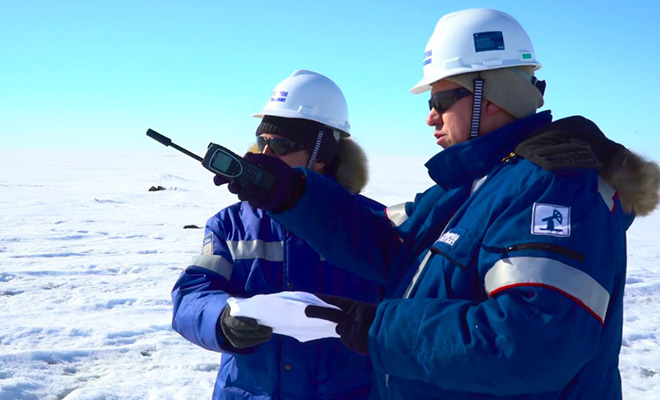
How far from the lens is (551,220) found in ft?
4.52

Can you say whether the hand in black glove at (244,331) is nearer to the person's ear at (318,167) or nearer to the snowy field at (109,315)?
the person's ear at (318,167)

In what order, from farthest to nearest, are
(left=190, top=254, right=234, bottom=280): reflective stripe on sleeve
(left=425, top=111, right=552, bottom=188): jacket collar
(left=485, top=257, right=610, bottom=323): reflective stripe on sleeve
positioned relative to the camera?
(left=190, top=254, right=234, bottom=280): reflective stripe on sleeve < (left=425, top=111, right=552, bottom=188): jacket collar < (left=485, top=257, right=610, bottom=323): reflective stripe on sleeve

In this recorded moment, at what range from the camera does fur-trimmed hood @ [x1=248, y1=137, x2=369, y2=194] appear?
2.67 metres

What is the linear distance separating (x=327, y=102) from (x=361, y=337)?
1.43 m

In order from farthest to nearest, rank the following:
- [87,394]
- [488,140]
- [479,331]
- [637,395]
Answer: [637,395]
[87,394]
[488,140]
[479,331]

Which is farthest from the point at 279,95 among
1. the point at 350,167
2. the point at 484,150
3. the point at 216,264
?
the point at 484,150

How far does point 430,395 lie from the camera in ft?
5.14

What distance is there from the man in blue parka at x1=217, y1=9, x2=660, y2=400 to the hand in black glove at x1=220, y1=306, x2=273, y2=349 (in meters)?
0.35

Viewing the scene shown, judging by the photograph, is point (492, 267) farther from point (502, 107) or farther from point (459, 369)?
point (502, 107)

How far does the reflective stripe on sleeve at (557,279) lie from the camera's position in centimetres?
132

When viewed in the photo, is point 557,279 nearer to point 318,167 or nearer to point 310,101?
point 318,167

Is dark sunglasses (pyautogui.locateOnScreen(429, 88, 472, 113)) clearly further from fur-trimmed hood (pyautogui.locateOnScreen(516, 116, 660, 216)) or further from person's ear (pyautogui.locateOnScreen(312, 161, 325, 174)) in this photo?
person's ear (pyautogui.locateOnScreen(312, 161, 325, 174))

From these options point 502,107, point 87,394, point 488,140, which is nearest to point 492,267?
point 488,140

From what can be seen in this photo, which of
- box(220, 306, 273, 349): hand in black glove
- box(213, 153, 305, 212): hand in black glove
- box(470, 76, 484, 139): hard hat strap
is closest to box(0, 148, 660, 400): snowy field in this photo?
box(220, 306, 273, 349): hand in black glove
